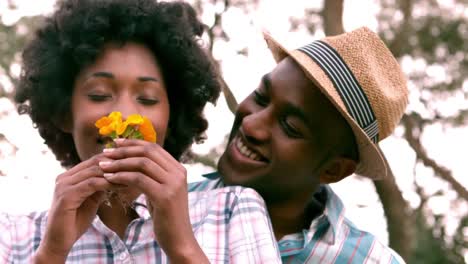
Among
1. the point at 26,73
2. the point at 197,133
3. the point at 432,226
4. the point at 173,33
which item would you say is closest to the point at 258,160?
the point at 197,133

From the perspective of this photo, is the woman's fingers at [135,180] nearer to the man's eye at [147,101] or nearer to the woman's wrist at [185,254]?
the woman's wrist at [185,254]

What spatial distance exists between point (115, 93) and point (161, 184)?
0.53 m

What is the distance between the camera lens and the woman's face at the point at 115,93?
8.48 ft

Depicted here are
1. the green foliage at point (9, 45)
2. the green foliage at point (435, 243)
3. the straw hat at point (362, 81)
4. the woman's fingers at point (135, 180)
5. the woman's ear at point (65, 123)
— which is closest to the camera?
Answer: the woman's fingers at point (135, 180)

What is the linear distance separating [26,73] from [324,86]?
1.25 metres

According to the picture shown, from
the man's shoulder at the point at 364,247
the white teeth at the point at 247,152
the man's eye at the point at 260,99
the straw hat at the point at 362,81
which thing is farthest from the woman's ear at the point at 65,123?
the man's shoulder at the point at 364,247

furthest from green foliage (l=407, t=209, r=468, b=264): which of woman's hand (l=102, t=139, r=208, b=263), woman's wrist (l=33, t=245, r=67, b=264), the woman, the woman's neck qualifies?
woman's wrist (l=33, t=245, r=67, b=264)

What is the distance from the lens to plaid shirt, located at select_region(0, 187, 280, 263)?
256 cm

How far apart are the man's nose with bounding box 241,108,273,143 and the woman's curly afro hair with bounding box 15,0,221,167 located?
23cm

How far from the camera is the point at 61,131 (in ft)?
10.00

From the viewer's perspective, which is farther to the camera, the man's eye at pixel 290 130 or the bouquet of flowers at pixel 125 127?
the man's eye at pixel 290 130

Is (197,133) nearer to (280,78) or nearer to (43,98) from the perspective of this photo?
(280,78)

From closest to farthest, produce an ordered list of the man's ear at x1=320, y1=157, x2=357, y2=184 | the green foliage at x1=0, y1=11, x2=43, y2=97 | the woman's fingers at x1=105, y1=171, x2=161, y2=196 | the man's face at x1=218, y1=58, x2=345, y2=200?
the woman's fingers at x1=105, y1=171, x2=161, y2=196 < the man's face at x1=218, y1=58, x2=345, y2=200 < the man's ear at x1=320, y1=157, x2=357, y2=184 < the green foliage at x1=0, y1=11, x2=43, y2=97

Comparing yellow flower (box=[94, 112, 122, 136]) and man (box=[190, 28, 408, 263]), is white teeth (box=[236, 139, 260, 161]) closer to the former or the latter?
man (box=[190, 28, 408, 263])
